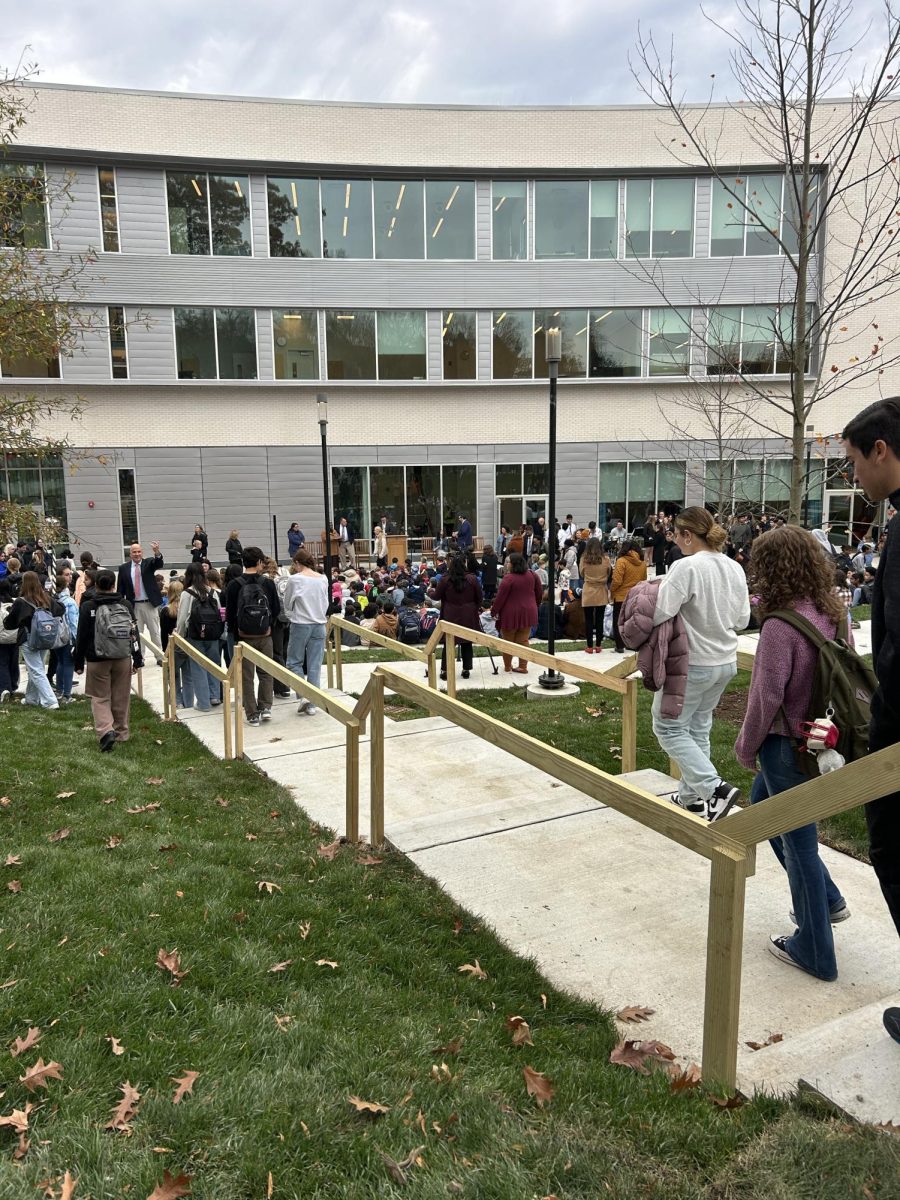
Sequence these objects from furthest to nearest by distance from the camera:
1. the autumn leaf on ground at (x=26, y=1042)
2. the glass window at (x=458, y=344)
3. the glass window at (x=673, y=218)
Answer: the glass window at (x=458, y=344), the glass window at (x=673, y=218), the autumn leaf on ground at (x=26, y=1042)

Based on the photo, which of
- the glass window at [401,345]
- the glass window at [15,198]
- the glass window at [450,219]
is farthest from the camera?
the glass window at [401,345]

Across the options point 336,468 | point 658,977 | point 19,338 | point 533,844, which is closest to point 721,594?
point 533,844

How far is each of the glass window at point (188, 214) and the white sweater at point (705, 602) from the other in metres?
30.2

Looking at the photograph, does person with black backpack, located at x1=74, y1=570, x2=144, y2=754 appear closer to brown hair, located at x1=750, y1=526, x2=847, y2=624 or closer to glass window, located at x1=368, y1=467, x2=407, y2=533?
brown hair, located at x1=750, y1=526, x2=847, y2=624

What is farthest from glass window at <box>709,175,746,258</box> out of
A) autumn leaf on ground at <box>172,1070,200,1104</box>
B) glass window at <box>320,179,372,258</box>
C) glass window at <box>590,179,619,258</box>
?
autumn leaf on ground at <box>172,1070,200,1104</box>

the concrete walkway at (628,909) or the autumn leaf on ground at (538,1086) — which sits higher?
the autumn leaf on ground at (538,1086)

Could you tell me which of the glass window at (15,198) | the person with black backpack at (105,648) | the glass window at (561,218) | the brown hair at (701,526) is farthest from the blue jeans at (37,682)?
the glass window at (561,218)

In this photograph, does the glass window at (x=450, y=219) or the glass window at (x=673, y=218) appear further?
the glass window at (x=450, y=219)

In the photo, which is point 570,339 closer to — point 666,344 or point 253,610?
point 666,344

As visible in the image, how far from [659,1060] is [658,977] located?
0.64 m

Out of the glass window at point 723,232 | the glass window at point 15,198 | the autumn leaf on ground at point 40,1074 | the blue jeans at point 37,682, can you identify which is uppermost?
the glass window at point 723,232

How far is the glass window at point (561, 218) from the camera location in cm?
3128

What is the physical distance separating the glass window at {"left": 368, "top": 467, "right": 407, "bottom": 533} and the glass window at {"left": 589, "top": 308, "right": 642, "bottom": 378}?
28.8ft

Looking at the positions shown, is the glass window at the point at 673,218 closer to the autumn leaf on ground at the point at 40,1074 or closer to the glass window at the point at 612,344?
the glass window at the point at 612,344
